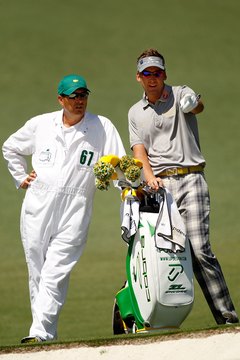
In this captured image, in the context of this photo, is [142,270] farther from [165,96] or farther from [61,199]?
[165,96]

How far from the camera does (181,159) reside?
9.41 meters

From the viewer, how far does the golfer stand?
9.38 meters

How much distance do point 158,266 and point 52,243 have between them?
0.92 meters

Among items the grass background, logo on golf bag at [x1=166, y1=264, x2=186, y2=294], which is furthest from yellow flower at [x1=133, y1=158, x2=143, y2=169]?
the grass background

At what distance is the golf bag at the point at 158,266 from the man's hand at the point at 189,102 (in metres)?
0.59

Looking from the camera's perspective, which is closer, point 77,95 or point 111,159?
point 111,159

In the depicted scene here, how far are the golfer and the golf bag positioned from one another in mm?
161

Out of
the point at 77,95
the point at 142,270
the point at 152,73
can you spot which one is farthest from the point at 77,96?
the point at 142,270

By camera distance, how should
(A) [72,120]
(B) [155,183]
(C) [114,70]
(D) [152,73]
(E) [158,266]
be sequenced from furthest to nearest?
(C) [114,70] → (A) [72,120] → (D) [152,73] → (B) [155,183] → (E) [158,266]

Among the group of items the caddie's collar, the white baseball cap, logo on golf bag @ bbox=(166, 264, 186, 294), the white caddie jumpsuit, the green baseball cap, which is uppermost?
the white baseball cap

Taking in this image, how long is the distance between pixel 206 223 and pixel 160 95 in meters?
0.95

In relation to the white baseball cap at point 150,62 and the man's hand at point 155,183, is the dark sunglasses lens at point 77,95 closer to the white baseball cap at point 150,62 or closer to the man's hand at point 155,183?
the white baseball cap at point 150,62

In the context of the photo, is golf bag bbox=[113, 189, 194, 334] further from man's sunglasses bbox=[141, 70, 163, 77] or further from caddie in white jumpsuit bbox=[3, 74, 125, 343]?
man's sunglasses bbox=[141, 70, 163, 77]

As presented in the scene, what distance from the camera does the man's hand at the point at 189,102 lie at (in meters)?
9.30
